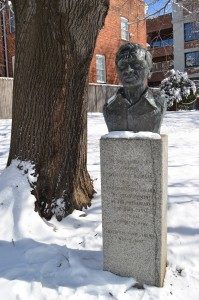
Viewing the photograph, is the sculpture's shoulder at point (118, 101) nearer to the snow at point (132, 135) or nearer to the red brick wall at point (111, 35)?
the snow at point (132, 135)

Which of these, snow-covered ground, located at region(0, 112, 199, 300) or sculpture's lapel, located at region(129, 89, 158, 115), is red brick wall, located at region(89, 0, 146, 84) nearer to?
snow-covered ground, located at region(0, 112, 199, 300)

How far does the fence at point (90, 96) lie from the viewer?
1675 cm

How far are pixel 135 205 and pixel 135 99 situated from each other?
0.97 metres

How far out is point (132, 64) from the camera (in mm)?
3500

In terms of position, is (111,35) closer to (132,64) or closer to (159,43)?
(159,43)

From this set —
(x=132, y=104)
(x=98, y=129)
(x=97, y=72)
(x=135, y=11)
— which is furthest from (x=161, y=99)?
(x=135, y=11)

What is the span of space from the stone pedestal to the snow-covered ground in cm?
16

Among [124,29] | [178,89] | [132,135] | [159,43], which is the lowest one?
[132,135]

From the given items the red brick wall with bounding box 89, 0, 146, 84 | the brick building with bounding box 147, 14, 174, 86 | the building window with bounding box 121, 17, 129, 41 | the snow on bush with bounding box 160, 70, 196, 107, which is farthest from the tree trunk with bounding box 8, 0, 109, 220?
the brick building with bounding box 147, 14, 174, 86

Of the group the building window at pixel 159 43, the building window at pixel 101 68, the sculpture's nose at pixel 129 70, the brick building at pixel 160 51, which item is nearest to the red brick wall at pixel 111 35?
the building window at pixel 101 68

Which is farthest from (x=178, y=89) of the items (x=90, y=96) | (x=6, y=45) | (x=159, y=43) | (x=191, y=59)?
(x=159, y=43)

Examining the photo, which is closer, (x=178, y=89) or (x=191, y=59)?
(x=178, y=89)

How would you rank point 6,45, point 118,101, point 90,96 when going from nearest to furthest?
point 118,101, point 90,96, point 6,45

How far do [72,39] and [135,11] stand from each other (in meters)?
23.3
